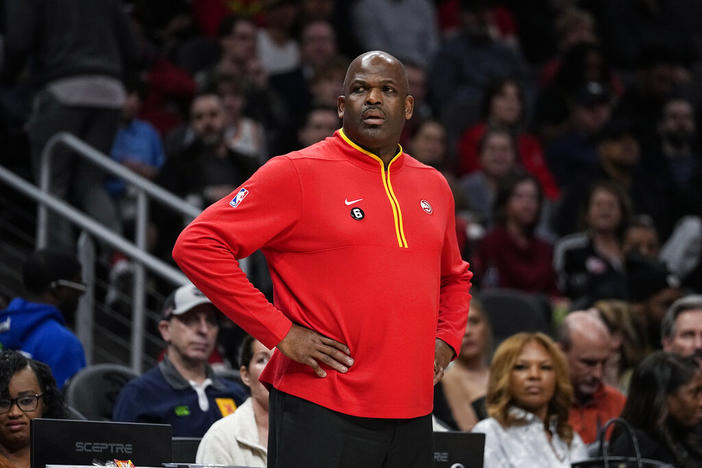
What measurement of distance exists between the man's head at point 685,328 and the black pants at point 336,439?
359cm

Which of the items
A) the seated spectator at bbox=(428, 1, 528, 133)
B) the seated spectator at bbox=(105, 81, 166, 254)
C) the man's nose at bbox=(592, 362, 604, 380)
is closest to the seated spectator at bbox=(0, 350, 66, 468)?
the man's nose at bbox=(592, 362, 604, 380)

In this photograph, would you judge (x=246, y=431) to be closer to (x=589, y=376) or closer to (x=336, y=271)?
(x=336, y=271)

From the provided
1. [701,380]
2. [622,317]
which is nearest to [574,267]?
[622,317]

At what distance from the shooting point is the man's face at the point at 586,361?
22.2ft

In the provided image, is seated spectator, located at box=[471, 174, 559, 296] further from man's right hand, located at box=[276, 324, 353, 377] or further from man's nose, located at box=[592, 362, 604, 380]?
man's right hand, located at box=[276, 324, 353, 377]

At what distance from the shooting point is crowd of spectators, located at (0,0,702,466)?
23.3 feet

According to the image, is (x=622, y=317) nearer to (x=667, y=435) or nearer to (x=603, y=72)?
(x=667, y=435)

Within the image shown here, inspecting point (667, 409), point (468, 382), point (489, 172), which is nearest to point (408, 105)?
point (667, 409)

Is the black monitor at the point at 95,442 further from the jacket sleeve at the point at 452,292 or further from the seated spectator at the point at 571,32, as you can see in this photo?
the seated spectator at the point at 571,32

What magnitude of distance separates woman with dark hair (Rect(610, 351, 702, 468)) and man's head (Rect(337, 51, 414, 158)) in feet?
8.59

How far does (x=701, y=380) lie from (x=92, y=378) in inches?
112

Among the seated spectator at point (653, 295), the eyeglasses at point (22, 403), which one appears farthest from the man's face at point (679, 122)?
the eyeglasses at point (22, 403)

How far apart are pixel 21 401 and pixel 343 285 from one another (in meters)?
1.74

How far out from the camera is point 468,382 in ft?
23.2
